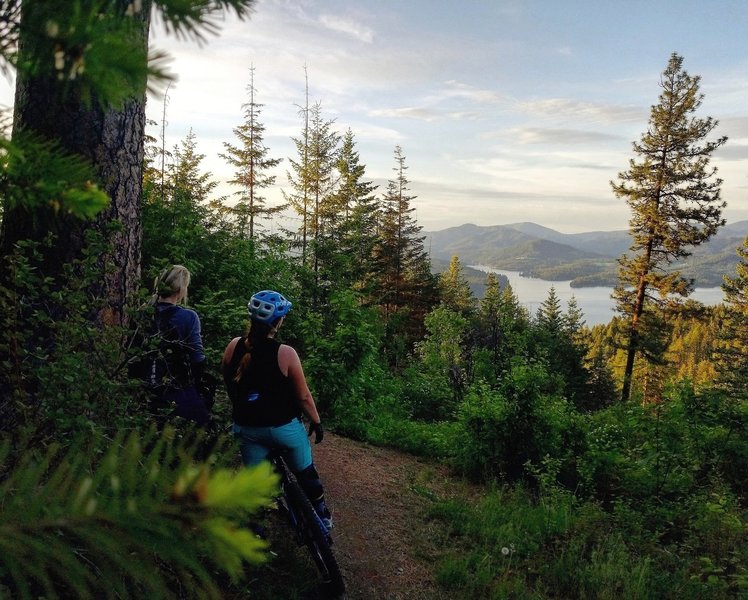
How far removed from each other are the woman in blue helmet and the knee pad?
190 mm

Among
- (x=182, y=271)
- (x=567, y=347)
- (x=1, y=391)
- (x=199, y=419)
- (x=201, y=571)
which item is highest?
(x=182, y=271)

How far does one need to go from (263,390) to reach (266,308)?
615 millimetres

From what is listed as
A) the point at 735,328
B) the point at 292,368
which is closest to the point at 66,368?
the point at 292,368

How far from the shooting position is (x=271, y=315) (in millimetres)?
3783

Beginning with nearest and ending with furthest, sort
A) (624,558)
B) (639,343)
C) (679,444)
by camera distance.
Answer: (624,558)
(679,444)
(639,343)

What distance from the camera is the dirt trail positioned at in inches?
178

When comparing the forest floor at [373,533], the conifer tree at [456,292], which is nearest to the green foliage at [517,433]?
the forest floor at [373,533]

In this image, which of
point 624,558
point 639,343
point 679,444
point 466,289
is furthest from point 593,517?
point 466,289

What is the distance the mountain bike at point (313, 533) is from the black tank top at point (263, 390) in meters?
0.38

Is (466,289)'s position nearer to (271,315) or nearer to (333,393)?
(333,393)

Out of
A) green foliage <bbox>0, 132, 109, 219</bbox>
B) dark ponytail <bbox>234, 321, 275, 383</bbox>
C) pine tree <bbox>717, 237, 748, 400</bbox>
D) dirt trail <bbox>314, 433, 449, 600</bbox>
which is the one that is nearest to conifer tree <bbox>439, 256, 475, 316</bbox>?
pine tree <bbox>717, 237, 748, 400</bbox>

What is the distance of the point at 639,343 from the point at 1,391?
2454cm

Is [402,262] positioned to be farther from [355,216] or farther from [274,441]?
[274,441]

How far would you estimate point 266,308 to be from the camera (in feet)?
12.4
